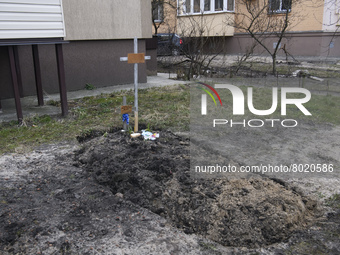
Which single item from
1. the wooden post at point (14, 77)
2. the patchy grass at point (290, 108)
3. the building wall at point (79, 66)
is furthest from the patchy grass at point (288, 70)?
the wooden post at point (14, 77)

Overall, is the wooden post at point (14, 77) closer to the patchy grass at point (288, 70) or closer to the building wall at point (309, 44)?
A: the patchy grass at point (288, 70)

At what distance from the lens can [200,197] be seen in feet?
12.1

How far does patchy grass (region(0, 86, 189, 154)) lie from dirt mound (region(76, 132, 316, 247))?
1182 millimetres

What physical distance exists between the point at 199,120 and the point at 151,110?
1197 mm

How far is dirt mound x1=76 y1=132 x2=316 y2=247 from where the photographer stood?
3221mm

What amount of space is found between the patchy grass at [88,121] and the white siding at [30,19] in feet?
5.38

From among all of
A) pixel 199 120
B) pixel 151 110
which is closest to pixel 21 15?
pixel 151 110

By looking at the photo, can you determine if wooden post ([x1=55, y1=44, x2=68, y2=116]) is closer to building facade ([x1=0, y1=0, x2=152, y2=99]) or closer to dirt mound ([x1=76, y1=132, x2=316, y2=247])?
building facade ([x1=0, y1=0, x2=152, y2=99])

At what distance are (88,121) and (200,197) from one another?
12.1 feet

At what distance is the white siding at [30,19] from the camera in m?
5.97

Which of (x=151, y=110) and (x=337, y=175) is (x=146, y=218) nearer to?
(x=337, y=175)

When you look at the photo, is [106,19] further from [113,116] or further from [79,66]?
[113,116]

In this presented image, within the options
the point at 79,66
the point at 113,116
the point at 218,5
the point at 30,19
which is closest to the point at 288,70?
the point at 79,66

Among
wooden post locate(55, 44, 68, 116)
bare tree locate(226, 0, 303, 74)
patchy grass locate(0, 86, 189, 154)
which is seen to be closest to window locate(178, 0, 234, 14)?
bare tree locate(226, 0, 303, 74)
